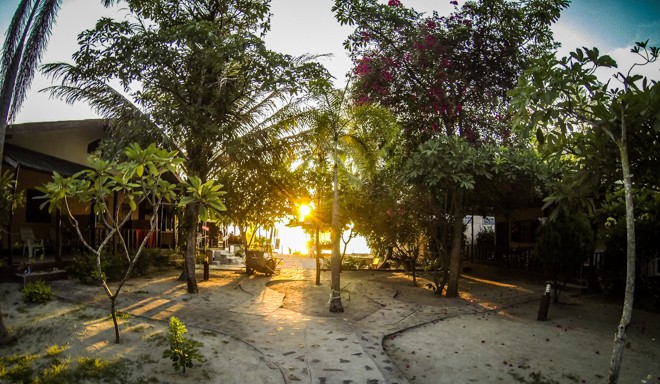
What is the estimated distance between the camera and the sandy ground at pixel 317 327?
273 inches

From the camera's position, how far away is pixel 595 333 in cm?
955

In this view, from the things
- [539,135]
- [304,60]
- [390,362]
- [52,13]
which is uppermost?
[304,60]

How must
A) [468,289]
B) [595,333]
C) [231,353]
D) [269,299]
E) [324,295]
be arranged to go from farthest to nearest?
[468,289] < [324,295] < [269,299] < [595,333] < [231,353]

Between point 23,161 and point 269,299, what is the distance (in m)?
7.90

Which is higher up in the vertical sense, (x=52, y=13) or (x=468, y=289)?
(x=52, y=13)

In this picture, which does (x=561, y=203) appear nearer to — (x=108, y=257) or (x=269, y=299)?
(x=269, y=299)

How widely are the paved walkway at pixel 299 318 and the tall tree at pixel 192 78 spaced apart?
1.82 meters

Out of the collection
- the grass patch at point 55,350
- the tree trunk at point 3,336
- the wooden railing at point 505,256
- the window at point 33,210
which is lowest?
the grass patch at point 55,350

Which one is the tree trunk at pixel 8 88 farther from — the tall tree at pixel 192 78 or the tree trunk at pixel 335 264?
the tree trunk at pixel 335 264

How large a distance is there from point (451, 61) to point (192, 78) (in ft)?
25.9

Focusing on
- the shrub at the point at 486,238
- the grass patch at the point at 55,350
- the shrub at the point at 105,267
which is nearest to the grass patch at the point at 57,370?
Result: the grass patch at the point at 55,350

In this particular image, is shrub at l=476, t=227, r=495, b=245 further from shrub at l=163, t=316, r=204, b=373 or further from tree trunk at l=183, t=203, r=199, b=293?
shrub at l=163, t=316, r=204, b=373

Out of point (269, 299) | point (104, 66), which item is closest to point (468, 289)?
point (269, 299)

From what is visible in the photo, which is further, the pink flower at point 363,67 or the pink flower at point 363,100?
the pink flower at point 363,67
